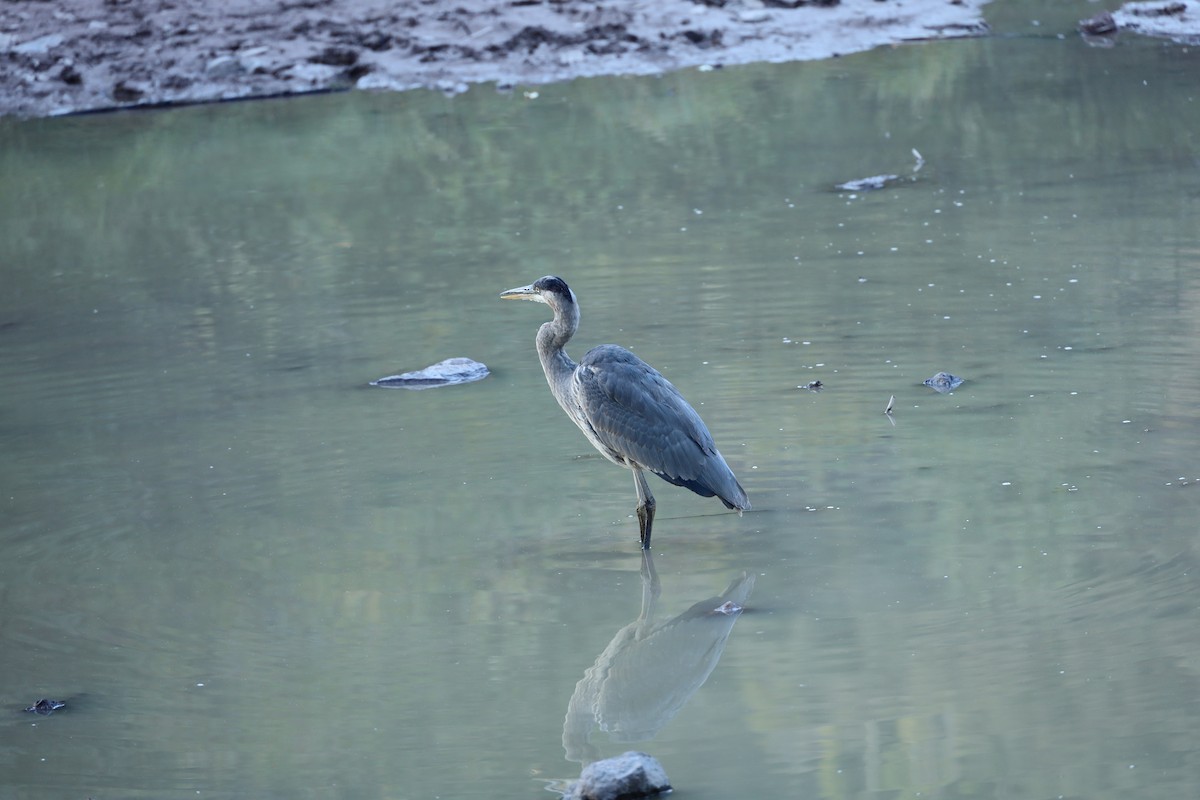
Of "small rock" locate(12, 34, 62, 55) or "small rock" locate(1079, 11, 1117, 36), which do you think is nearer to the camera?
"small rock" locate(12, 34, 62, 55)

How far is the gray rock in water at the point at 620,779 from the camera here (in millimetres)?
4531

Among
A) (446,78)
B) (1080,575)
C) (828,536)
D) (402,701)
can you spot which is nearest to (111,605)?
(402,701)

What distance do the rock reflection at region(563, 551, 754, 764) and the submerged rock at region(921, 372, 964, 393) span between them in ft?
8.01

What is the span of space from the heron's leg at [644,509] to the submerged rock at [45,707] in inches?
92.5

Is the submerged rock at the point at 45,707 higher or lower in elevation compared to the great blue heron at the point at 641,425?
lower

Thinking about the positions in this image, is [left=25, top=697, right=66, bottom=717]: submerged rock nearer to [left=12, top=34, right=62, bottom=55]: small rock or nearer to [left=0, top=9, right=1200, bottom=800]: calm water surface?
[left=0, top=9, right=1200, bottom=800]: calm water surface

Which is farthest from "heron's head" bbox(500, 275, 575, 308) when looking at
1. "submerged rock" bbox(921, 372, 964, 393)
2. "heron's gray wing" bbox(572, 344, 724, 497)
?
"submerged rock" bbox(921, 372, 964, 393)

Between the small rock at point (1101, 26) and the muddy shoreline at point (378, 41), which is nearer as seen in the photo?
the muddy shoreline at point (378, 41)

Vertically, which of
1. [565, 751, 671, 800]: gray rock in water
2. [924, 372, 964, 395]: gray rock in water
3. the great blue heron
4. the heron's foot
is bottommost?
[924, 372, 964, 395]: gray rock in water

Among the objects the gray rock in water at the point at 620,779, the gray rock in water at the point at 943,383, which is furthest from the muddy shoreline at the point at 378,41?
A: the gray rock in water at the point at 620,779

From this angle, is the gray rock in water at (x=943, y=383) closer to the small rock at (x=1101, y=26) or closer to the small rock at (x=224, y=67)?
the small rock at (x=1101, y=26)

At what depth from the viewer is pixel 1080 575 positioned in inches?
236

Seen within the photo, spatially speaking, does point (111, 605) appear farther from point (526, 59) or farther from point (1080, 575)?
point (526, 59)

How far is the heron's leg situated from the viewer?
6605mm
